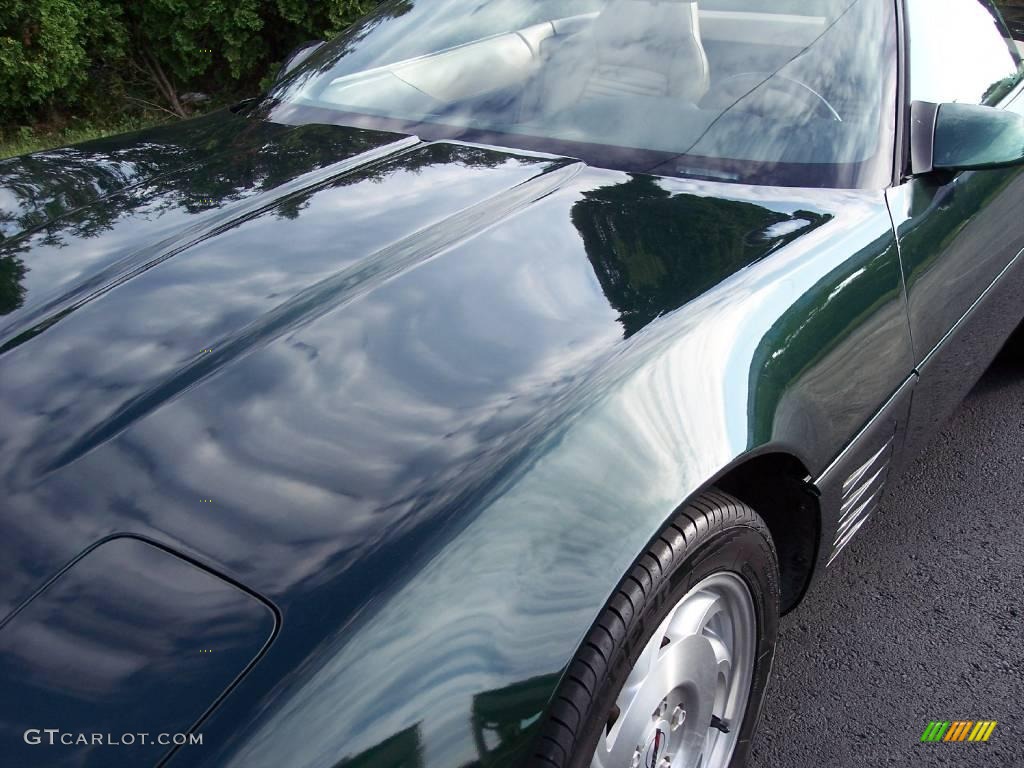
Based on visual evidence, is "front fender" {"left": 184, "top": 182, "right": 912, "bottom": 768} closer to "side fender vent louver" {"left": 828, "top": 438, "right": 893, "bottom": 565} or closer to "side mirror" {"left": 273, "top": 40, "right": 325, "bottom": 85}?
"side fender vent louver" {"left": 828, "top": 438, "right": 893, "bottom": 565}

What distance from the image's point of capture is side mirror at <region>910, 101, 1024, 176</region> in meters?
1.94

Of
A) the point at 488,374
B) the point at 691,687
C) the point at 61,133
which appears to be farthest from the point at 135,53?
the point at 691,687

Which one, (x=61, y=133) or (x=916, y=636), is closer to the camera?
(x=916, y=636)

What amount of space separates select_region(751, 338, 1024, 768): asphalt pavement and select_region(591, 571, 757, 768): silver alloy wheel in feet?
1.08

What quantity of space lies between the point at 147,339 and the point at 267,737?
0.71 metres

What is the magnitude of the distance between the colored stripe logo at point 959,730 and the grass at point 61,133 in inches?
197

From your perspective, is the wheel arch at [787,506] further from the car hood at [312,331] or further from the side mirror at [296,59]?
the side mirror at [296,59]

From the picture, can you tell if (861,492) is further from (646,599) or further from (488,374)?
(488,374)

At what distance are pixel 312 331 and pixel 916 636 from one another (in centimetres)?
160

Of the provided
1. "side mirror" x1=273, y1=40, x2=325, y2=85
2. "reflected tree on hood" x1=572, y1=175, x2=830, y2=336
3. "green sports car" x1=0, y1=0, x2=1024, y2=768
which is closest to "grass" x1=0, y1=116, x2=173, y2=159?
"side mirror" x1=273, y1=40, x2=325, y2=85

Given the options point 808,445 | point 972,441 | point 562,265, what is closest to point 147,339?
point 562,265

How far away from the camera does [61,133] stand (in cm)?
602

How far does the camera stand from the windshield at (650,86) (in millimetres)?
1954

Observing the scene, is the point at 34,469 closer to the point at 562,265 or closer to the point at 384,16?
the point at 562,265
